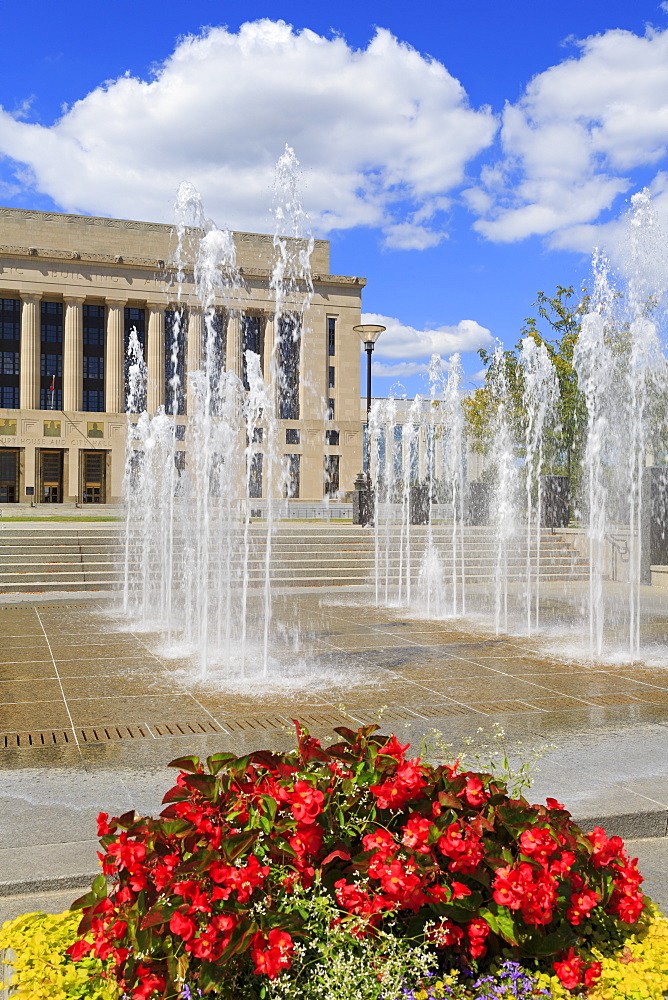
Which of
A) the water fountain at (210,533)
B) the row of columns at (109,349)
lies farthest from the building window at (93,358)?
the water fountain at (210,533)

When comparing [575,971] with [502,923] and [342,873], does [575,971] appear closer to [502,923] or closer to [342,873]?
[502,923]

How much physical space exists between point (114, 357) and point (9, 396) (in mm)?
7866

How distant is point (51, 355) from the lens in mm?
62469

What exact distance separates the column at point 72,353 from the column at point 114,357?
1950 millimetres

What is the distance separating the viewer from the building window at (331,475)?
66062mm

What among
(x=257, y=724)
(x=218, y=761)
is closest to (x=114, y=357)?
(x=257, y=724)

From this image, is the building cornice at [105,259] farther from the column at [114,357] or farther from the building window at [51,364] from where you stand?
the building window at [51,364]

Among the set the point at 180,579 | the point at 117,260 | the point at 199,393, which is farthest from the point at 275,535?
the point at 117,260

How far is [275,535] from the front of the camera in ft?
71.4

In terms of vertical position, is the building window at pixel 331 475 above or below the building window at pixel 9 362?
below

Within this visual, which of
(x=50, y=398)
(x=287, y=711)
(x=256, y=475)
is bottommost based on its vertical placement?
(x=287, y=711)

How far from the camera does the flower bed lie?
2406 millimetres

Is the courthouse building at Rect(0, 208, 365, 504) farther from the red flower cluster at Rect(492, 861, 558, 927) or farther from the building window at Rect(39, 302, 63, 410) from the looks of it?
the red flower cluster at Rect(492, 861, 558, 927)

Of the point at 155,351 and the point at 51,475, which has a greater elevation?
the point at 155,351
